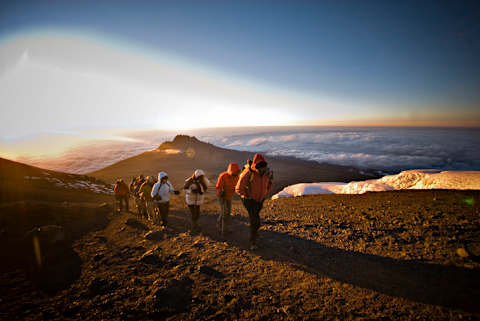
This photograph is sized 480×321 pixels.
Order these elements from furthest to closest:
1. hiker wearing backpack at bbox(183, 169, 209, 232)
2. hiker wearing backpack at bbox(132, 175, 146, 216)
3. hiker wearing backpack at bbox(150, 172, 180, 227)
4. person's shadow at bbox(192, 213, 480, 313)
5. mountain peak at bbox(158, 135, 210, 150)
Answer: mountain peak at bbox(158, 135, 210, 150), hiker wearing backpack at bbox(132, 175, 146, 216), hiker wearing backpack at bbox(150, 172, 180, 227), hiker wearing backpack at bbox(183, 169, 209, 232), person's shadow at bbox(192, 213, 480, 313)

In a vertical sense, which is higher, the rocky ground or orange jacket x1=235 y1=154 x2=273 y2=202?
orange jacket x1=235 y1=154 x2=273 y2=202

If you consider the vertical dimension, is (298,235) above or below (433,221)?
below

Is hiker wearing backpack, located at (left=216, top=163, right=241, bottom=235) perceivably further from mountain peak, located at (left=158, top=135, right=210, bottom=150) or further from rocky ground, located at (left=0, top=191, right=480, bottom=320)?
mountain peak, located at (left=158, top=135, right=210, bottom=150)

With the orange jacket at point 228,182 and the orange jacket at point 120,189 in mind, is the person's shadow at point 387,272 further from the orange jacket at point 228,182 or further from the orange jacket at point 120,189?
the orange jacket at point 120,189

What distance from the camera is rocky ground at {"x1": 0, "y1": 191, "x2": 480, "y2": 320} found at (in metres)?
2.73

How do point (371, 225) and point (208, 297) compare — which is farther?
point (371, 225)

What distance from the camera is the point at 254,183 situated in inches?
169

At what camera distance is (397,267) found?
3.63 meters

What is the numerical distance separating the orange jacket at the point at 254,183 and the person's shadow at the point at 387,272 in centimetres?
141

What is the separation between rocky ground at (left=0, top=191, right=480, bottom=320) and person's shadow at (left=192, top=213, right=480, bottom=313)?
0.02m

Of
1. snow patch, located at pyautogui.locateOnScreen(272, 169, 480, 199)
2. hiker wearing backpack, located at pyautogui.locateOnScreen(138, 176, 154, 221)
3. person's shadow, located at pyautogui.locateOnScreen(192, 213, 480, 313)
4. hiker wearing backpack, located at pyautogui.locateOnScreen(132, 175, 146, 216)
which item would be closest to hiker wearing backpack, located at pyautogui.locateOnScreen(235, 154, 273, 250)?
person's shadow, located at pyautogui.locateOnScreen(192, 213, 480, 313)

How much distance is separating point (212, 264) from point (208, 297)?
958mm

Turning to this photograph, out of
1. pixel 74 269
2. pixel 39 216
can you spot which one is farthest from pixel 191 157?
pixel 74 269

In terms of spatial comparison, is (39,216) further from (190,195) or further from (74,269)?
(190,195)
